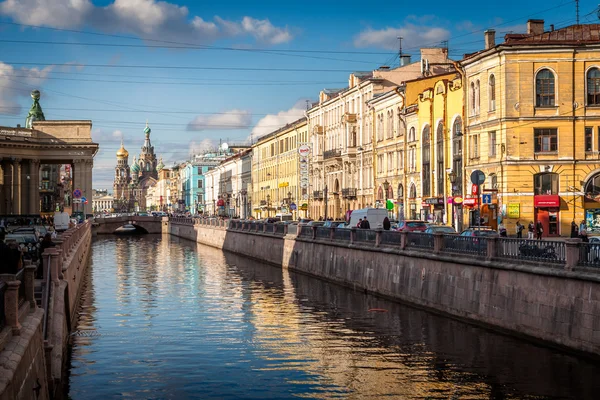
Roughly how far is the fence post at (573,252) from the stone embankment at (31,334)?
40.6 feet

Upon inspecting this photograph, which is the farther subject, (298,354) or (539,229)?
(539,229)

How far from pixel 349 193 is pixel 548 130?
121 ft

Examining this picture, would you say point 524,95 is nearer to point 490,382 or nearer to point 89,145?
point 490,382

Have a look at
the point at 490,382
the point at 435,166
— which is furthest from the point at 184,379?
the point at 435,166

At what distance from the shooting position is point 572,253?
22.5 metres

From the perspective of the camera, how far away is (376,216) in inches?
2071

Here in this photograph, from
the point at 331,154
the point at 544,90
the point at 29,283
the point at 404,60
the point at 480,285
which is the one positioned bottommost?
the point at 480,285

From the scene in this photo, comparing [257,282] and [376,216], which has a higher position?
[376,216]

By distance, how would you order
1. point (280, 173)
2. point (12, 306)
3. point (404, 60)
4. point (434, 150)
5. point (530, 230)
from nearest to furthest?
point (12, 306), point (530, 230), point (434, 150), point (404, 60), point (280, 173)

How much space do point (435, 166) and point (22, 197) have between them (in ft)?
248

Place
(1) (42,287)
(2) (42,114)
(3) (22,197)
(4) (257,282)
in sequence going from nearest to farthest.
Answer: (1) (42,287) → (4) (257,282) → (3) (22,197) → (2) (42,114)

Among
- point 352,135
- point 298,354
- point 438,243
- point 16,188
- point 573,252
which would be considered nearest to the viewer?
point 573,252

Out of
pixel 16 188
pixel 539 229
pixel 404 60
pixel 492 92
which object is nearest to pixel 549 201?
pixel 539 229

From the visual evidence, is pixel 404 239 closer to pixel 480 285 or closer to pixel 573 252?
pixel 480 285
